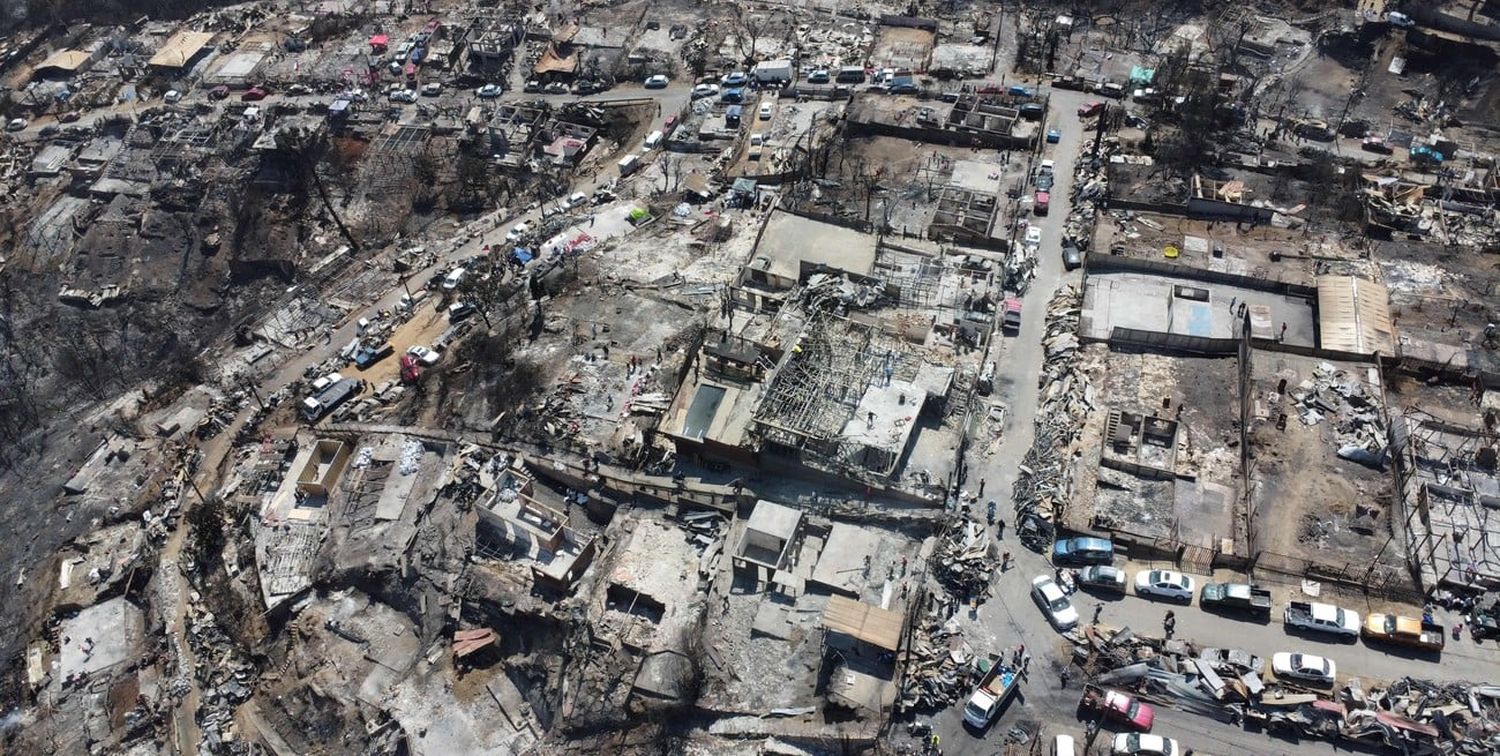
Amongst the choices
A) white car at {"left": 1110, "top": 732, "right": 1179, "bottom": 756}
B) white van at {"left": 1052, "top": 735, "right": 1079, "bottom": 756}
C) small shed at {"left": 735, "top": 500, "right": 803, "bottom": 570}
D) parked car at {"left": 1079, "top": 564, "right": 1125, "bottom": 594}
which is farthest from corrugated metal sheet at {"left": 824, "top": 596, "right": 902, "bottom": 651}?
white car at {"left": 1110, "top": 732, "right": 1179, "bottom": 756}

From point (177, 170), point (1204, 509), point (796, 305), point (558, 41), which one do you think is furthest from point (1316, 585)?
point (177, 170)

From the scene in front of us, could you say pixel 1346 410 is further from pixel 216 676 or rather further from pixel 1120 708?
pixel 216 676

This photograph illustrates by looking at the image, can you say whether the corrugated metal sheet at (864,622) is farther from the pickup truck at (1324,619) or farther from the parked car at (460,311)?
the parked car at (460,311)

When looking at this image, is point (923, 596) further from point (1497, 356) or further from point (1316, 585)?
point (1497, 356)

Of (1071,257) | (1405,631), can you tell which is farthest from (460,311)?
(1405,631)

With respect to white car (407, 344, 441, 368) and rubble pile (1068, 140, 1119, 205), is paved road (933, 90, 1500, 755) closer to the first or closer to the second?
rubble pile (1068, 140, 1119, 205)
